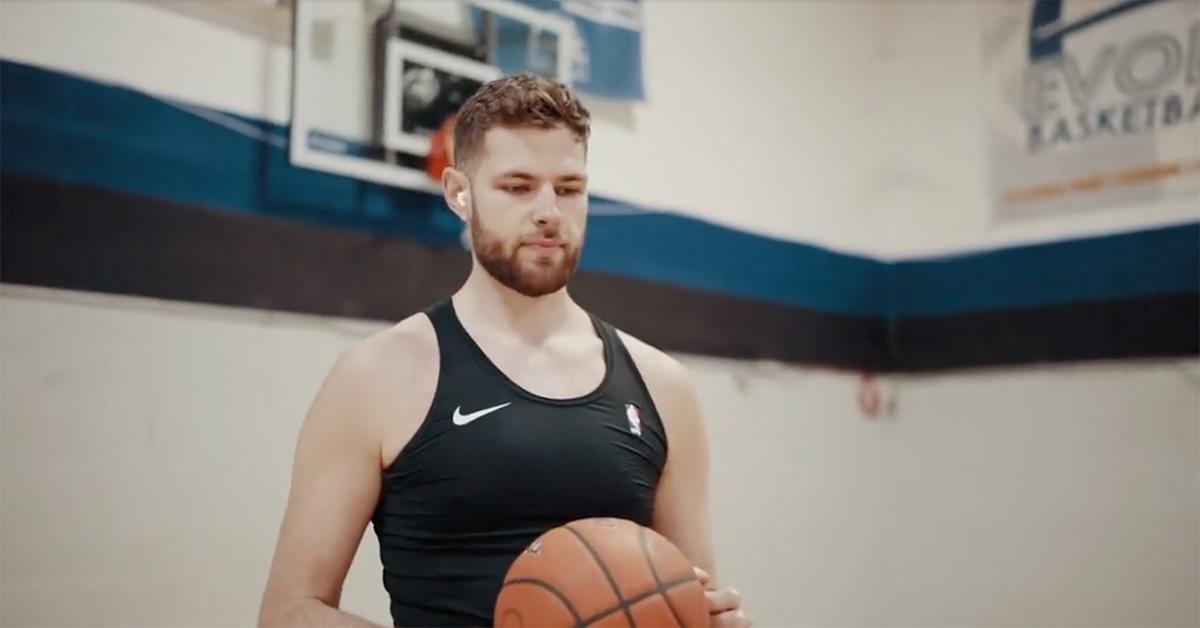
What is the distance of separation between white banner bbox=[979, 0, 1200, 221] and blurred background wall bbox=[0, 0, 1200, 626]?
0.23 feet

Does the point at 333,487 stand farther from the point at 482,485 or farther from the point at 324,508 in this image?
the point at 482,485

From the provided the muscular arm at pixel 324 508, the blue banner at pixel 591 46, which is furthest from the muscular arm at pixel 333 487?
the blue banner at pixel 591 46

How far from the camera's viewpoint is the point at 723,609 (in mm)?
1523

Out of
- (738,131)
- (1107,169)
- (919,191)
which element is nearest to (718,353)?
(738,131)

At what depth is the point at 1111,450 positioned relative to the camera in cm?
313

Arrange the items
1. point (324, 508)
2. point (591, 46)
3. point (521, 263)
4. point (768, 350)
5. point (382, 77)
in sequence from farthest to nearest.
Answer: point (768, 350) < point (591, 46) < point (382, 77) < point (521, 263) < point (324, 508)

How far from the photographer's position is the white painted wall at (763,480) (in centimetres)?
193

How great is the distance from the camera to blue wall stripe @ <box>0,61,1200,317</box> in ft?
6.56

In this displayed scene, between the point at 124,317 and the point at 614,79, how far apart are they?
1488 millimetres

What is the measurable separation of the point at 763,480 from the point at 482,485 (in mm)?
1846

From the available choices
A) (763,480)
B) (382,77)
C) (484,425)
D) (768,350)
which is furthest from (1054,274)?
(484,425)

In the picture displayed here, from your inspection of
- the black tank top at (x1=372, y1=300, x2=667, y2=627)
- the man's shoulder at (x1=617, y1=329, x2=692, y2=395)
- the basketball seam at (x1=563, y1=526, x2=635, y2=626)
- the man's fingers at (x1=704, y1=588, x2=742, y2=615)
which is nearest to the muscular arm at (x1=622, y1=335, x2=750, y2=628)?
the man's shoulder at (x1=617, y1=329, x2=692, y2=395)

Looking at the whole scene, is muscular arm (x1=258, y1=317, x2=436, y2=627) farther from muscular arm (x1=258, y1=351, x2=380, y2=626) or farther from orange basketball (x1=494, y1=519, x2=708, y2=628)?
orange basketball (x1=494, y1=519, x2=708, y2=628)

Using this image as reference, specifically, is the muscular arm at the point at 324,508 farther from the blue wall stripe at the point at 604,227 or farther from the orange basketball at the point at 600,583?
the blue wall stripe at the point at 604,227
